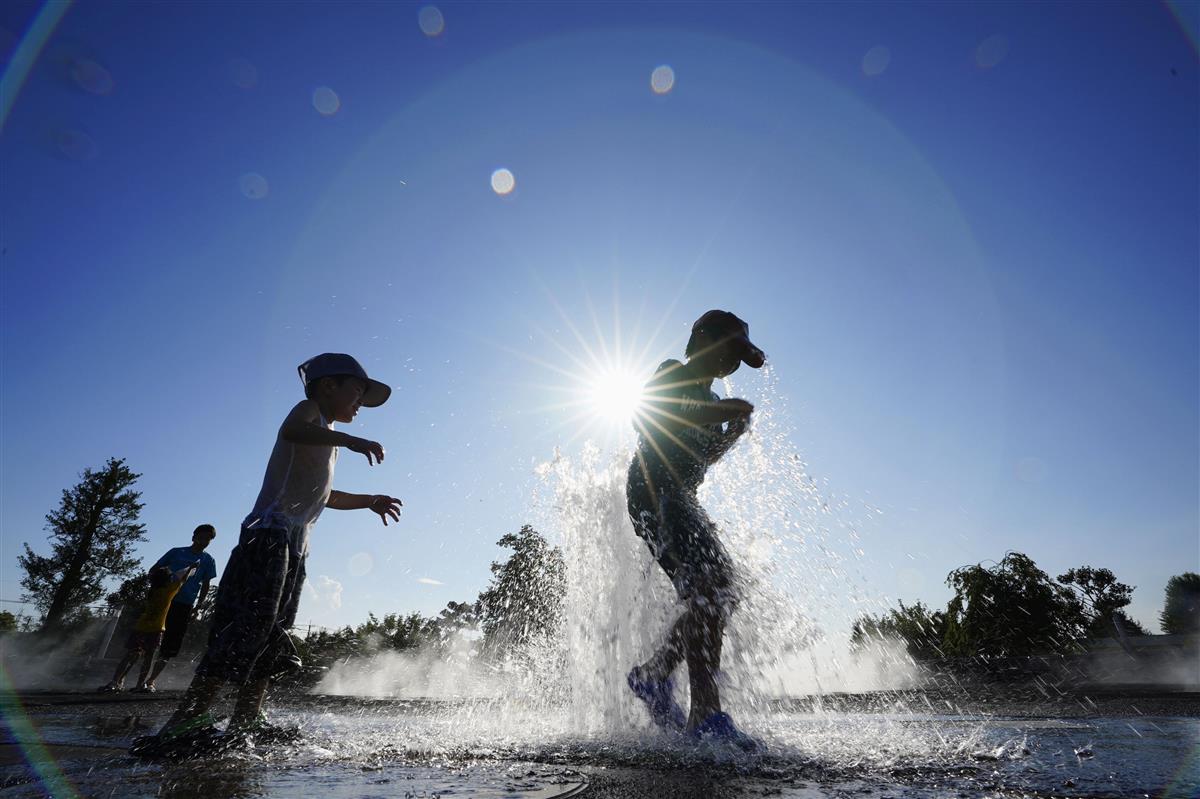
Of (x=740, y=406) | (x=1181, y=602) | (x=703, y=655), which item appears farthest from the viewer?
(x=1181, y=602)

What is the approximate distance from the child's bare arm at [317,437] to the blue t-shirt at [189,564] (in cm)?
508

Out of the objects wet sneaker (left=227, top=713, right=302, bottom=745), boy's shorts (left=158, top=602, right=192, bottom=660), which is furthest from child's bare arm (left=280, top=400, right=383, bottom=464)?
boy's shorts (left=158, top=602, right=192, bottom=660)

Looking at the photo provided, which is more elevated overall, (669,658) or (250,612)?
(250,612)

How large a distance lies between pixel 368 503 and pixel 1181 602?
287 feet

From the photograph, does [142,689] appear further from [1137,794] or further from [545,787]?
[1137,794]

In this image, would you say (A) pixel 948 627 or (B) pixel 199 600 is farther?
(A) pixel 948 627

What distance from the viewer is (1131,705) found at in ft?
14.5

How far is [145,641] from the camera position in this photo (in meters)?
6.02

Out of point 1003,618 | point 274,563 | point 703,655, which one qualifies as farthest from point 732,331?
point 1003,618

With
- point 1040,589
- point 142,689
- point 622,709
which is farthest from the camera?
point 1040,589

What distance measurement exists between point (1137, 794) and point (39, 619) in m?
38.3

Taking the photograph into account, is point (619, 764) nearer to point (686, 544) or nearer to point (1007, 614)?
point (686, 544)

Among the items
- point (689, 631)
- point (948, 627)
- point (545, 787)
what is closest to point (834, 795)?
point (545, 787)

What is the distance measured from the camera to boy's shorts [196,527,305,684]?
2.22 meters
